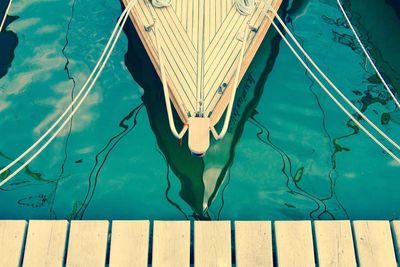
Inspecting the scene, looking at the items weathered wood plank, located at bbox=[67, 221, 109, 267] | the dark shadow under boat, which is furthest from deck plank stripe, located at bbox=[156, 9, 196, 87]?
the dark shadow under boat

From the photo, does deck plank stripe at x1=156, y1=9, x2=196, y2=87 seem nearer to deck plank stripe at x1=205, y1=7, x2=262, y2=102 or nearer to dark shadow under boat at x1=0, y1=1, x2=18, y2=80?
deck plank stripe at x1=205, y1=7, x2=262, y2=102

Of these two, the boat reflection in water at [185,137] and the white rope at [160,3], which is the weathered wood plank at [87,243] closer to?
the boat reflection in water at [185,137]

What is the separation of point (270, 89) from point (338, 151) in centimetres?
122

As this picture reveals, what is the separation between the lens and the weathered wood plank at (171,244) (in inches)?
154

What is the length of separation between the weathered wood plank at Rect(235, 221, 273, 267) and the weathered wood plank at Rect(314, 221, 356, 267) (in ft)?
1.68

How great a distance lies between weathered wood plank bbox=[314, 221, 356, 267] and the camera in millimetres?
3949

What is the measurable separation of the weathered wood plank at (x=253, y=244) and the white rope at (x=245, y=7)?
2.83m

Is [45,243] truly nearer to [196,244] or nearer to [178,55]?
[196,244]

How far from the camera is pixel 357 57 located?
5.82 meters

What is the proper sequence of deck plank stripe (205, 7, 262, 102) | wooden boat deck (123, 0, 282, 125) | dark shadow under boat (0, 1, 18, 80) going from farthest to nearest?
1. dark shadow under boat (0, 1, 18, 80)
2. deck plank stripe (205, 7, 262, 102)
3. wooden boat deck (123, 0, 282, 125)

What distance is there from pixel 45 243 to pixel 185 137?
77.5 inches

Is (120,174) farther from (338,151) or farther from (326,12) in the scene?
(326,12)

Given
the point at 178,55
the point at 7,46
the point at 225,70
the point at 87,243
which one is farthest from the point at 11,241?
the point at 7,46

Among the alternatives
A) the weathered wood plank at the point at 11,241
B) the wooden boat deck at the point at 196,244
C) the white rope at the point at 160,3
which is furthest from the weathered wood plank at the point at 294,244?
the white rope at the point at 160,3
